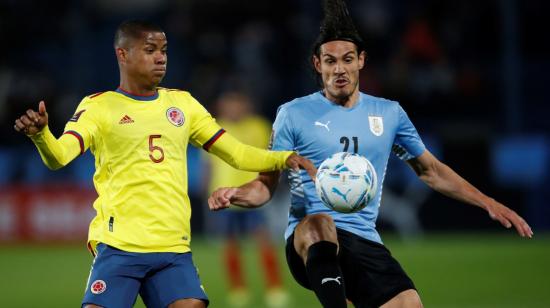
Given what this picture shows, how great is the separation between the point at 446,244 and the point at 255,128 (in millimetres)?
4350

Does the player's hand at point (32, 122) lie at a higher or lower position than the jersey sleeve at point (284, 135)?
higher

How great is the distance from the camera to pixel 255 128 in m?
12.0

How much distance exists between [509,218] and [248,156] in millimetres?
1552

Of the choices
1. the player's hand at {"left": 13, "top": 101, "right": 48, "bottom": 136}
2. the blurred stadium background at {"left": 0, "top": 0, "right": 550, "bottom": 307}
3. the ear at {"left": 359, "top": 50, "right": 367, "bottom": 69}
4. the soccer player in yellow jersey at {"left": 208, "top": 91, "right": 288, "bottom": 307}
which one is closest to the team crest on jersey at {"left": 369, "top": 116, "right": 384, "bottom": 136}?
the ear at {"left": 359, "top": 50, "right": 367, "bottom": 69}

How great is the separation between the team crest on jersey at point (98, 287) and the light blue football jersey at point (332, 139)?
1.19 metres

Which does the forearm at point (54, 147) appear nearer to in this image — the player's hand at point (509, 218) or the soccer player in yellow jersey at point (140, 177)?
the soccer player in yellow jersey at point (140, 177)

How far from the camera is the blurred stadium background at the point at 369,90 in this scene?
1533 centimetres

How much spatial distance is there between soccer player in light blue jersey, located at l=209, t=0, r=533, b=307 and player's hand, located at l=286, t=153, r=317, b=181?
1.04 feet

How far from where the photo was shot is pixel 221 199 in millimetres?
5562

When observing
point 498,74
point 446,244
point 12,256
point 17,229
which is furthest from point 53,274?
point 498,74

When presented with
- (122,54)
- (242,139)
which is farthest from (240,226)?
(122,54)

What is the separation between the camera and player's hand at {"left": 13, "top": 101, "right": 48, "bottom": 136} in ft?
16.4

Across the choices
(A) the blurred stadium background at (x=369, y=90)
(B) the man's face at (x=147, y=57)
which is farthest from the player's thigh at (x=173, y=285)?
(A) the blurred stadium background at (x=369, y=90)

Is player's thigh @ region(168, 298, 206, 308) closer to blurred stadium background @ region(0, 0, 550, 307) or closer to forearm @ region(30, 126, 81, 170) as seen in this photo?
forearm @ region(30, 126, 81, 170)
